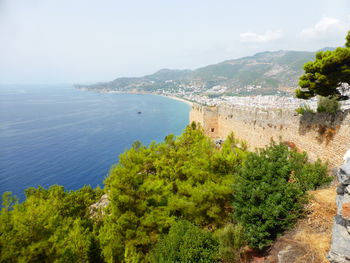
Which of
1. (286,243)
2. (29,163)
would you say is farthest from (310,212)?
(29,163)

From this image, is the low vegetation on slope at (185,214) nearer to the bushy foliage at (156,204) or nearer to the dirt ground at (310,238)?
the bushy foliage at (156,204)

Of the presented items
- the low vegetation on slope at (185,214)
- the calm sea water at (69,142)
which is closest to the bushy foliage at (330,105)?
the low vegetation on slope at (185,214)

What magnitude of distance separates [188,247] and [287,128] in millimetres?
10095

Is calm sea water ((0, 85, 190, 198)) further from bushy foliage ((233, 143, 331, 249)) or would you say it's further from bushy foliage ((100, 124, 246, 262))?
bushy foliage ((233, 143, 331, 249))

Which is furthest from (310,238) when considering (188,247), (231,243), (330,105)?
(330,105)

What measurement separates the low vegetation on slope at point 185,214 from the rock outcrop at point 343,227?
190cm

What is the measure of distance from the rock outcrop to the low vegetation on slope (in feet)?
6.24

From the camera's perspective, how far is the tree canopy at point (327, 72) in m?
9.68

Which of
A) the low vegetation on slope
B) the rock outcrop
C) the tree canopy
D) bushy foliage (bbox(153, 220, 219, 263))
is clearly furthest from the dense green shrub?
the tree canopy

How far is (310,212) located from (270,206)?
4.72 feet

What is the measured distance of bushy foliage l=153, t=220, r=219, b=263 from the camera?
6660mm

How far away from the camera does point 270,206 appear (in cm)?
685

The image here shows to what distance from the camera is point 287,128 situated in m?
13.8

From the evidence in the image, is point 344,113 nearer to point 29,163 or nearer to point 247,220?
point 247,220
